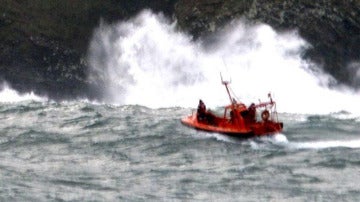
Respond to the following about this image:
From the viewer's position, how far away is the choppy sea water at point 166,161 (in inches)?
1085

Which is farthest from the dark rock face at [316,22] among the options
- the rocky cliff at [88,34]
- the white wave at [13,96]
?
the white wave at [13,96]

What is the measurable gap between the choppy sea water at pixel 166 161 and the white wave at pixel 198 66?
1341 cm

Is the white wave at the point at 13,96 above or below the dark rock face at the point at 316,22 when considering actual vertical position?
below

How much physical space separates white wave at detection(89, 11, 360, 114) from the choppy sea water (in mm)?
13406

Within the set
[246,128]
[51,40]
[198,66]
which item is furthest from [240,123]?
[51,40]

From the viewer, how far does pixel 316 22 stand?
201 feet

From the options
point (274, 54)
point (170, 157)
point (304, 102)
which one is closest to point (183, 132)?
point (170, 157)

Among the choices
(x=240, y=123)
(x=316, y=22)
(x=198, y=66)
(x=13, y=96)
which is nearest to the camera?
(x=240, y=123)

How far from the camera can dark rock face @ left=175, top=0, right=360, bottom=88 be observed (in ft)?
200

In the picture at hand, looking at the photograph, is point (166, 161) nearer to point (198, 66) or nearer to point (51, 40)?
point (198, 66)

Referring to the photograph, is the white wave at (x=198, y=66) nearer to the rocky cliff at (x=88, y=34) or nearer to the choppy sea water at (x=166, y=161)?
the rocky cliff at (x=88, y=34)

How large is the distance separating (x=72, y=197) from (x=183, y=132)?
14224mm

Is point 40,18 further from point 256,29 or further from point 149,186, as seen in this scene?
point 149,186

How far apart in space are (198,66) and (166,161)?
2924cm
